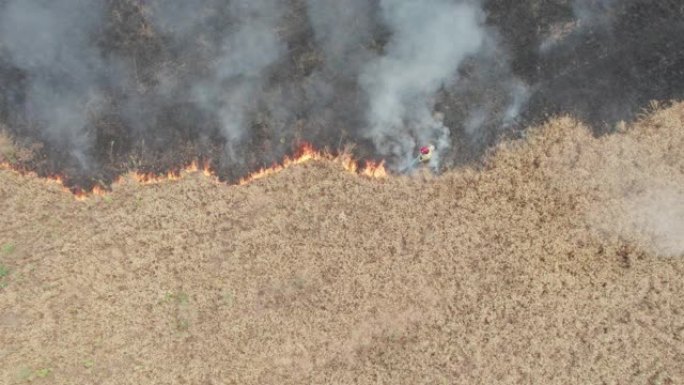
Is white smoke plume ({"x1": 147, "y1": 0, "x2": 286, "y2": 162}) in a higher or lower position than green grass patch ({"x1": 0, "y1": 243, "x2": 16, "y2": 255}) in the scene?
higher

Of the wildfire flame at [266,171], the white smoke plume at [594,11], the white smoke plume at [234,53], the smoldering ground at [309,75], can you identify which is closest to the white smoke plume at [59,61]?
the smoldering ground at [309,75]

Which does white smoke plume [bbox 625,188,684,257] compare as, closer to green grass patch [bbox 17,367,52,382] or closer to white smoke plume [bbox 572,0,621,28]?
white smoke plume [bbox 572,0,621,28]

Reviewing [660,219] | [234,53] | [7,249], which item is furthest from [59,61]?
[660,219]

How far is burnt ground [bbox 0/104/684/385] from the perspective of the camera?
12312mm

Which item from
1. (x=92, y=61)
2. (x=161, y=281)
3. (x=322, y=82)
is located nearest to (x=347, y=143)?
(x=322, y=82)

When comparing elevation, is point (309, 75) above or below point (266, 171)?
above

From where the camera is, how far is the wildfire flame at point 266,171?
12.9 m

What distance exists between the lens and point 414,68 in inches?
513

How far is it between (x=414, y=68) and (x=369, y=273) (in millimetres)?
3776

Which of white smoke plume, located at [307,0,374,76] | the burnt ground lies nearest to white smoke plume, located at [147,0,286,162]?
white smoke plume, located at [307,0,374,76]

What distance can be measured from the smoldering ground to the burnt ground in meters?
0.58

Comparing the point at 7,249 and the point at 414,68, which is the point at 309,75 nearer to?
the point at 414,68

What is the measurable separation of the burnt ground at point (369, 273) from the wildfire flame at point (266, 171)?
133mm

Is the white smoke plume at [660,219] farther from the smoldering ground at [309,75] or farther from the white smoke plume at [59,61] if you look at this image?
the white smoke plume at [59,61]
